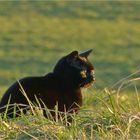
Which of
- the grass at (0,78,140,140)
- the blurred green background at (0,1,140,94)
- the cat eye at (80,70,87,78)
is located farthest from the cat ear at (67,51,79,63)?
the blurred green background at (0,1,140,94)

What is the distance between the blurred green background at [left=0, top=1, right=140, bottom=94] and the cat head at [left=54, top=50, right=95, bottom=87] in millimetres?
10176

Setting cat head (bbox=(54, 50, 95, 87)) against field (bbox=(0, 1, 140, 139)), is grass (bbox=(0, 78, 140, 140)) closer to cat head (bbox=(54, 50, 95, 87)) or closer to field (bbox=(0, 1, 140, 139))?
field (bbox=(0, 1, 140, 139))

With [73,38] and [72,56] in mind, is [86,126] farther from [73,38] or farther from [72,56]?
[73,38]

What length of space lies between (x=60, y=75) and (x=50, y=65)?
13.4 metres

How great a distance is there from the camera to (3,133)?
433 centimetres

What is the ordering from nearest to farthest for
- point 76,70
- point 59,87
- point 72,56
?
point 59,87, point 72,56, point 76,70

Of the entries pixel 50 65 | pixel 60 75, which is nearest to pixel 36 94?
pixel 60 75

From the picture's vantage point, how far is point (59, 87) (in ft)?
19.0

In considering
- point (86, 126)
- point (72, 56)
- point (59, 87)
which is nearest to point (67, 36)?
point (72, 56)

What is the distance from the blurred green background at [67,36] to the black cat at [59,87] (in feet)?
33.5

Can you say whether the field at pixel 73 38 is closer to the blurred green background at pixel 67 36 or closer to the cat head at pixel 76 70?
the blurred green background at pixel 67 36

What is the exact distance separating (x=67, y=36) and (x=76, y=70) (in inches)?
753

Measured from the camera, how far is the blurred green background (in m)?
19.3

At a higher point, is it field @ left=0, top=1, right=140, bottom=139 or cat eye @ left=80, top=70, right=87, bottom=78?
cat eye @ left=80, top=70, right=87, bottom=78
